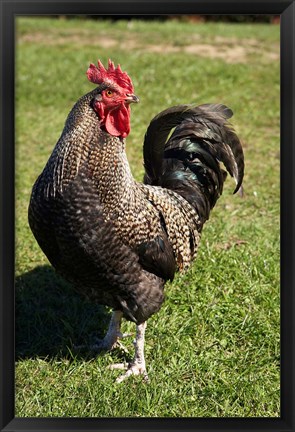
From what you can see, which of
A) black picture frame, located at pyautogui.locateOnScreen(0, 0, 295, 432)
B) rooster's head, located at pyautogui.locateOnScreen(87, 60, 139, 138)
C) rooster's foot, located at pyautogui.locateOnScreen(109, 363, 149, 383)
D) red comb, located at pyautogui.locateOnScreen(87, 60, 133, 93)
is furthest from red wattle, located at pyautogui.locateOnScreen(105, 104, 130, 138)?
rooster's foot, located at pyautogui.locateOnScreen(109, 363, 149, 383)

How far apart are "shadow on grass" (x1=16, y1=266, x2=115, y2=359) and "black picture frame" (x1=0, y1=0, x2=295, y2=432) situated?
3.05ft

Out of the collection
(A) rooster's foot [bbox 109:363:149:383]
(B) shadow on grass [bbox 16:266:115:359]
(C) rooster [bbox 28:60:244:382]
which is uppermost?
(C) rooster [bbox 28:60:244:382]

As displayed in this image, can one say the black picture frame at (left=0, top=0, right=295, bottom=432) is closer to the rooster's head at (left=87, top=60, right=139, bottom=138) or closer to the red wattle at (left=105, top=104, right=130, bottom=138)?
the rooster's head at (left=87, top=60, right=139, bottom=138)

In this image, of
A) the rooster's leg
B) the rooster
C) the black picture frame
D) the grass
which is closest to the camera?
the black picture frame

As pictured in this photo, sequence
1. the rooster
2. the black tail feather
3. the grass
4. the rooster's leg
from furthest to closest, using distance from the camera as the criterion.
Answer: the black tail feather, the rooster's leg, the grass, the rooster

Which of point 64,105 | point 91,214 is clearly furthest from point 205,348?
point 64,105

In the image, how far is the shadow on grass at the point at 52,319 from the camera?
4.33 metres

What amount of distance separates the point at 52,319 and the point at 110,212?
1.56 meters

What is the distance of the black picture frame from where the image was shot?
3221 mm
